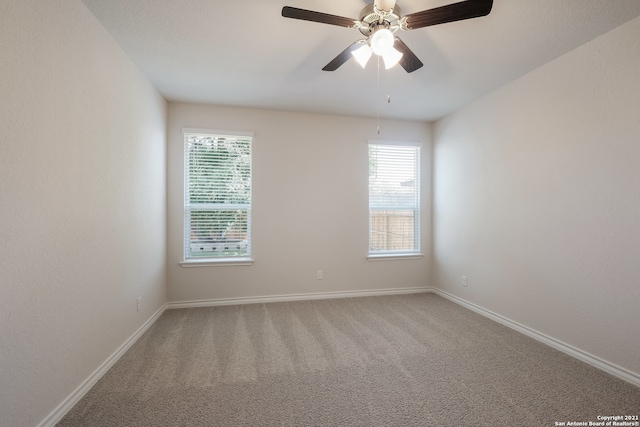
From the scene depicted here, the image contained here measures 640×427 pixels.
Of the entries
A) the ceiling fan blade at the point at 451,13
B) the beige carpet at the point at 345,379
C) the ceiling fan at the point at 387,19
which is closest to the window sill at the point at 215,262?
the beige carpet at the point at 345,379

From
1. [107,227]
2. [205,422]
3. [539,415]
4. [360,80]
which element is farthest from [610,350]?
[107,227]

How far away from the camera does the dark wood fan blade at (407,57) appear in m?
1.74

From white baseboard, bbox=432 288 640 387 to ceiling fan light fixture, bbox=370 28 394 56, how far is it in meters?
2.72

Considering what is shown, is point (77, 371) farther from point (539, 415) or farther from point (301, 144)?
point (301, 144)

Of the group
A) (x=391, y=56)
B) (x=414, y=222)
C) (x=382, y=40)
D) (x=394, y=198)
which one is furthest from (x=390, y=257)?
(x=382, y=40)

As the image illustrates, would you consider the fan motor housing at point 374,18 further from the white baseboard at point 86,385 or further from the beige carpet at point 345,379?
the white baseboard at point 86,385

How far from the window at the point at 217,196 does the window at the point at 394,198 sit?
1744 millimetres

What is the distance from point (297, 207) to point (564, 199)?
273 cm

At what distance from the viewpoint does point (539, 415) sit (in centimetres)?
158

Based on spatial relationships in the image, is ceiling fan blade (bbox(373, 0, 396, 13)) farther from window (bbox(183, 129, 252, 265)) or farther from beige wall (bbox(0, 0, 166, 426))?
window (bbox(183, 129, 252, 265))

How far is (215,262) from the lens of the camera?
3441 millimetres

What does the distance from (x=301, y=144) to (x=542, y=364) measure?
327 centimetres

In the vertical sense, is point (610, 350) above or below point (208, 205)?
below

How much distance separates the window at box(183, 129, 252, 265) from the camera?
3445mm
